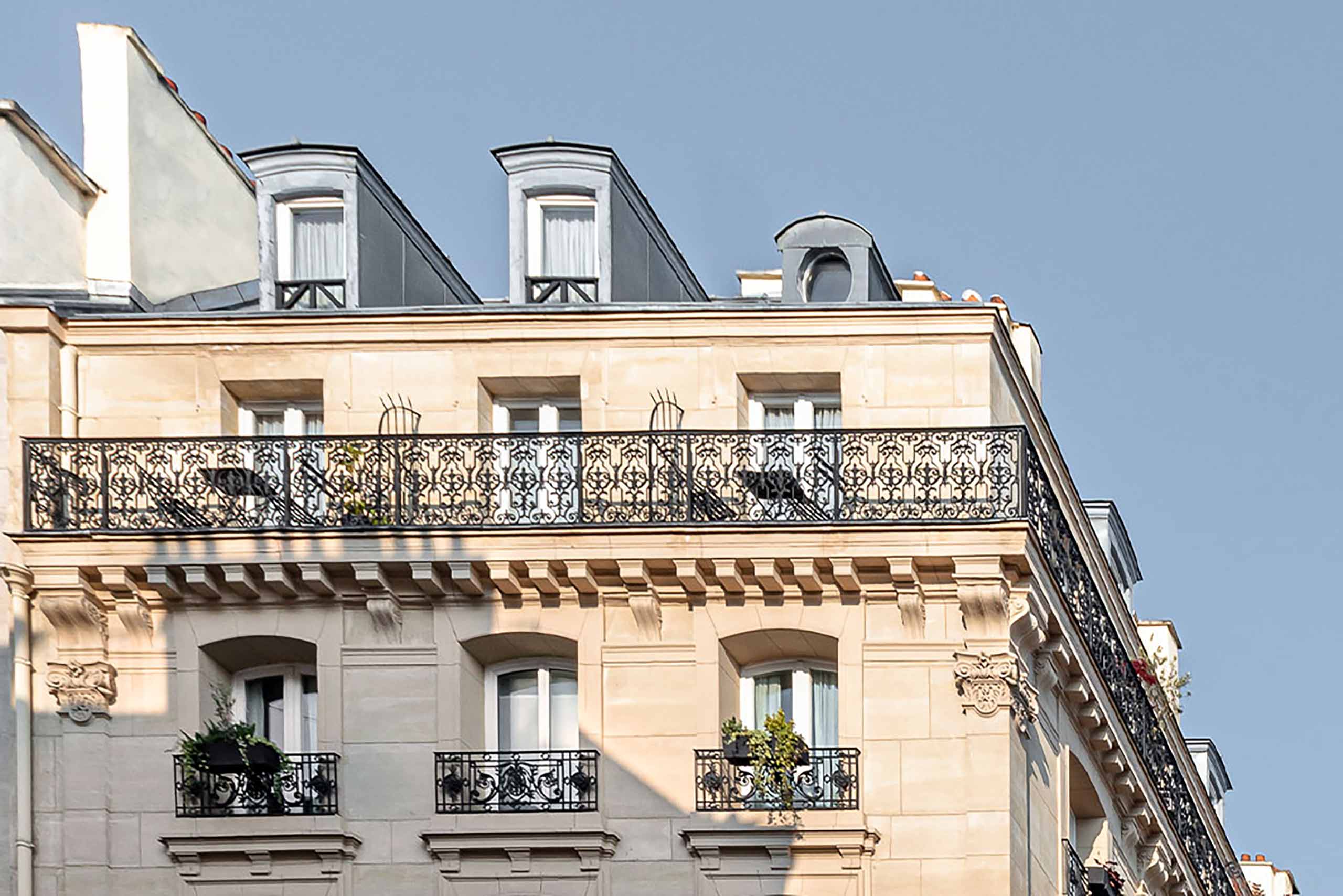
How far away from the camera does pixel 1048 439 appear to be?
125 ft

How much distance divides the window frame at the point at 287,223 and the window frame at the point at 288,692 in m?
4.20

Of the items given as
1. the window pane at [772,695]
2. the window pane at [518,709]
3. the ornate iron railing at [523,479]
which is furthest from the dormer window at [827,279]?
the window pane at [518,709]

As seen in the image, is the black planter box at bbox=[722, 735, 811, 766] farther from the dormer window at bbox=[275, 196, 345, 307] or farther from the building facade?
the dormer window at bbox=[275, 196, 345, 307]

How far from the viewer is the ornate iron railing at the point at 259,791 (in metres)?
34.5

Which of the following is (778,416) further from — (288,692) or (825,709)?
(288,692)

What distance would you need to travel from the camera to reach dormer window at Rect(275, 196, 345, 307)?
122 ft

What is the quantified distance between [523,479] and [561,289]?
297 cm

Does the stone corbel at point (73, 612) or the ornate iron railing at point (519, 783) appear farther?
the stone corbel at point (73, 612)

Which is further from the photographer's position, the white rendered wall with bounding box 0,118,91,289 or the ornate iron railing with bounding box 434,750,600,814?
the white rendered wall with bounding box 0,118,91,289

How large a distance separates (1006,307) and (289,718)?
8.44 metres

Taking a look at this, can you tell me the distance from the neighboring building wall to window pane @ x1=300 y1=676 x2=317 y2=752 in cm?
504

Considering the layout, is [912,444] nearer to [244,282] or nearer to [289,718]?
[289,718]

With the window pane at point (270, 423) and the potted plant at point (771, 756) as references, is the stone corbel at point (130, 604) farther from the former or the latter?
the potted plant at point (771, 756)

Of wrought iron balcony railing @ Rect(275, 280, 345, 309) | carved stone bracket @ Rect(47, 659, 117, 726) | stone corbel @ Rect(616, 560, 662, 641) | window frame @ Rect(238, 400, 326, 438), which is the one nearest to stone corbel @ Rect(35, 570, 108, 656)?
carved stone bracket @ Rect(47, 659, 117, 726)
